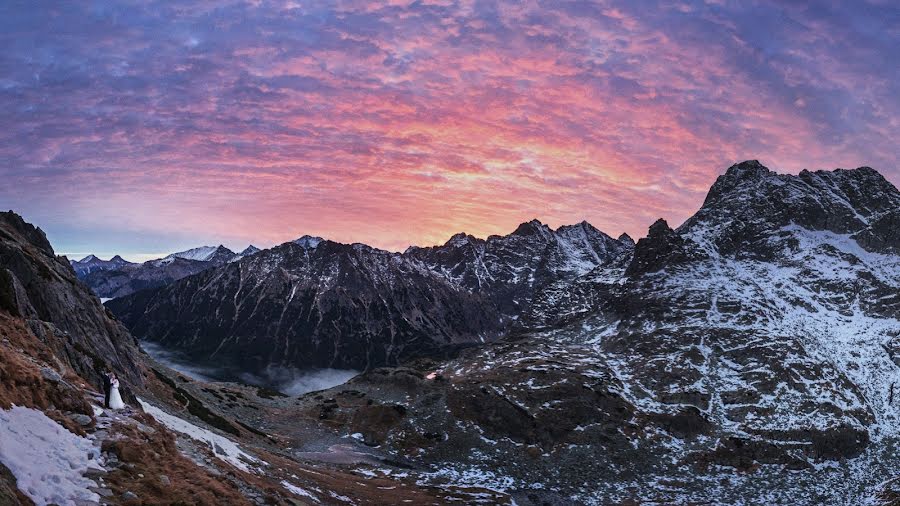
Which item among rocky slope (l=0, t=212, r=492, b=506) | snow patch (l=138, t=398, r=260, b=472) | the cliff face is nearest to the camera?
rocky slope (l=0, t=212, r=492, b=506)

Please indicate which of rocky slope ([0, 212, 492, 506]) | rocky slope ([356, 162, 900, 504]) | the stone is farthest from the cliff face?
rocky slope ([356, 162, 900, 504])

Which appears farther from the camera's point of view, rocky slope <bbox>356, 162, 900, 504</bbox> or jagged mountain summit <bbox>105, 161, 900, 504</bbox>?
jagged mountain summit <bbox>105, 161, 900, 504</bbox>

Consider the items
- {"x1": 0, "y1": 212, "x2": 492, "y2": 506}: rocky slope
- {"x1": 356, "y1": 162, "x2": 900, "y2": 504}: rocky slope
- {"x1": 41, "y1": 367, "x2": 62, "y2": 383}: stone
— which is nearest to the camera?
Result: {"x1": 0, "y1": 212, "x2": 492, "y2": 506}: rocky slope

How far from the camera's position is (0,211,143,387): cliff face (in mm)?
40156

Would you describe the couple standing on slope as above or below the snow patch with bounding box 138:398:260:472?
above

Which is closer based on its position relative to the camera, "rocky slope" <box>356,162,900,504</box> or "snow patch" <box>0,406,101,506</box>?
"snow patch" <box>0,406,101,506</box>

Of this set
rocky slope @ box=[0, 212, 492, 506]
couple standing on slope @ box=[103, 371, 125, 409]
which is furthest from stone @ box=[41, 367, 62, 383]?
couple standing on slope @ box=[103, 371, 125, 409]

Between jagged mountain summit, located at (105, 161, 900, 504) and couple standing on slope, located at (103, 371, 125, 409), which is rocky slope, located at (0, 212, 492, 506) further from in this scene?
jagged mountain summit, located at (105, 161, 900, 504)

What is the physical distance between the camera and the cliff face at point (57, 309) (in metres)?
40.2

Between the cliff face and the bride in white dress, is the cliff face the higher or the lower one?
the higher one

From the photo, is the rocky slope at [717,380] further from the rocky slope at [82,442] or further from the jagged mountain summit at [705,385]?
the rocky slope at [82,442]

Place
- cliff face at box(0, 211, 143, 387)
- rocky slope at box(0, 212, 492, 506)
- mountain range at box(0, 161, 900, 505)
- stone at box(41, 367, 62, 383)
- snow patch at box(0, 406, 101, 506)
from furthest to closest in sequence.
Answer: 1. cliff face at box(0, 211, 143, 387)
2. mountain range at box(0, 161, 900, 505)
3. stone at box(41, 367, 62, 383)
4. rocky slope at box(0, 212, 492, 506)
5. snow patch at box(0, 406, 101, 506)

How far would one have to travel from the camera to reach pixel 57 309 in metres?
54.2

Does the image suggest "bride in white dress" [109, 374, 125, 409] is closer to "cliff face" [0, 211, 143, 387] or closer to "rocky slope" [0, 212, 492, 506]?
"rocky slope" [0, 212, 492, 506]
